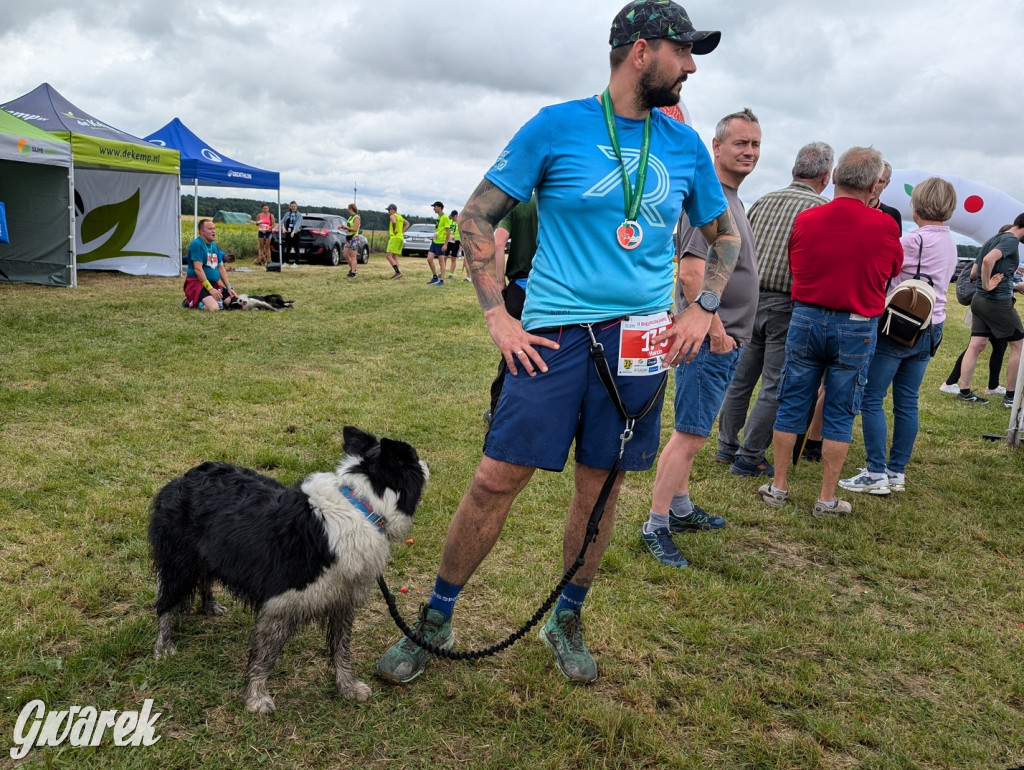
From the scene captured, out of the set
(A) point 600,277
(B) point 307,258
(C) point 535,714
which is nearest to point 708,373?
(A) point 600,277

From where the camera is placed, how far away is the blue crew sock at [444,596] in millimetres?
2471

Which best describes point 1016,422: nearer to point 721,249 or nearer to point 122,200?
point 721,249

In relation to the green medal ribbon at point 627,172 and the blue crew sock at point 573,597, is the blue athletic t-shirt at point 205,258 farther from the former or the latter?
the green medal ribbon at point 627,172

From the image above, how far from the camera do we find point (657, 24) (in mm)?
2049

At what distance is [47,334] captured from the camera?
8141 millimetres

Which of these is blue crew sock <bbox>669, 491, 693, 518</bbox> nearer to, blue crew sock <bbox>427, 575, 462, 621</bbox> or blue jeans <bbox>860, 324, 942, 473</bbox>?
blue jeans <bbox>860, 324, 942, 473</bbox>

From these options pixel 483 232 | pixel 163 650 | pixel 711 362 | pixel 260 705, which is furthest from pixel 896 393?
pixel 163 650

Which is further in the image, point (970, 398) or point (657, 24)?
point (970, 398)

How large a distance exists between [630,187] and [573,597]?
5.00 feet

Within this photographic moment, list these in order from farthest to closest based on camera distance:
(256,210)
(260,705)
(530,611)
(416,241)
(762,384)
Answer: (256,210)
(416,241)
(762,384)
(530,611)
(260,705)

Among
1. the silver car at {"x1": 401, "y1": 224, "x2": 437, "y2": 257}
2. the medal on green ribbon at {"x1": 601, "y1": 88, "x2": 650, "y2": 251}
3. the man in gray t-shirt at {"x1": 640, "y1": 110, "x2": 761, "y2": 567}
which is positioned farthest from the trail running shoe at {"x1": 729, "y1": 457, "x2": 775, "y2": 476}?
the silver car at {"x1": 401, "y1": 224, "x2": 437, "y2": 257}

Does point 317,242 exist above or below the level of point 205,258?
above

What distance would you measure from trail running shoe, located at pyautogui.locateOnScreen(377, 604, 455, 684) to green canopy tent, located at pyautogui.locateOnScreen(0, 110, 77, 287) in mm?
13297

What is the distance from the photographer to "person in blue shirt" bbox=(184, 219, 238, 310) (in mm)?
10656
